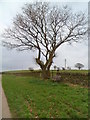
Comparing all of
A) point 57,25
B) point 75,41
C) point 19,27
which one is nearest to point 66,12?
point 57,25

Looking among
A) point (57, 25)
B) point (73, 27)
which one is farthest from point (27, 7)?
point (73, 27)

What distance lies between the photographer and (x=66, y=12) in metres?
22.9

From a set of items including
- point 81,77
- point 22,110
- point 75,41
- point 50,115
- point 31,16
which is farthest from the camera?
point 75,41

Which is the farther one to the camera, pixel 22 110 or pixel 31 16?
pixel 31 16

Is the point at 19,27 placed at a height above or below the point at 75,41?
above

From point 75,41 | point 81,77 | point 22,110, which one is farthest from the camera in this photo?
point 75,41

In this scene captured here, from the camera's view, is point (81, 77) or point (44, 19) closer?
point (81, 77)

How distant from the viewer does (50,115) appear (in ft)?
19.3

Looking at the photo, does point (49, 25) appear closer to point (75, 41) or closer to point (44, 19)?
point (44, 19)

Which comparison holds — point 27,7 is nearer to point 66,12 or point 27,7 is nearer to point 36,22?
point 36,22

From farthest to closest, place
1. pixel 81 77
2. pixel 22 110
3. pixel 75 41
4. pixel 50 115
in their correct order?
1. pixel 75 41
2. pixel 81 77
3. pixel 22 110
4. pixel 50 115

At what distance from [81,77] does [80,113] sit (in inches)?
418

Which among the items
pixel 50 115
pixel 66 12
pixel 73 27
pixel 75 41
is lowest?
pixel 50 115

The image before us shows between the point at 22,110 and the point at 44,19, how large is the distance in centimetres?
1809
